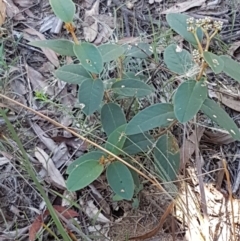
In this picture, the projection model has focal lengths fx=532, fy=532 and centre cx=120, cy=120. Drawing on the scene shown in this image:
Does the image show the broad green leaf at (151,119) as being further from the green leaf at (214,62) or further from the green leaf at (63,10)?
the green leaf at (63,10)

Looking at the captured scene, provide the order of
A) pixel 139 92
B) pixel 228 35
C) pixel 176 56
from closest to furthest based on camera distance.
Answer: pixel 176 56
pixel 139 92
pixel 228 35

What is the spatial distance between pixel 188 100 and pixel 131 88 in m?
0.27

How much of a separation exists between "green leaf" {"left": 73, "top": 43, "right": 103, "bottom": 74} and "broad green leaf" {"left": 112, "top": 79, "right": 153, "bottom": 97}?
0.46ft

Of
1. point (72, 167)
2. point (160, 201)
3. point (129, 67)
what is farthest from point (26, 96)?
point (160, 201)

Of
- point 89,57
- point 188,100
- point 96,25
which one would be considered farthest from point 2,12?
point 188,100

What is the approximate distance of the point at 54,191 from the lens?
1.56 metres

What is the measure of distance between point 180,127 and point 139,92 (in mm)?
250

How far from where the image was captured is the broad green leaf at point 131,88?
1.49 meters

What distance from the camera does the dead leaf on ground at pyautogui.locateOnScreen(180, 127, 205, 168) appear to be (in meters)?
1.61

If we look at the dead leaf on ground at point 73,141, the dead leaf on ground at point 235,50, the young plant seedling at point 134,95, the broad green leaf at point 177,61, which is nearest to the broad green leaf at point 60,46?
the young plant seedling at point 134,95

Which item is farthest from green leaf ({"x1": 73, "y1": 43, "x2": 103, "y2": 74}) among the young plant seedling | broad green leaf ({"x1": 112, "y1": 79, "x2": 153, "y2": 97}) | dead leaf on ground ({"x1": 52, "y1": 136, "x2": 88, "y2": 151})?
dead leaf on ground ({"x1": 52, "y1": 136, "x2": 88, "y2": 151})

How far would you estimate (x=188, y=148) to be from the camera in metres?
1.64

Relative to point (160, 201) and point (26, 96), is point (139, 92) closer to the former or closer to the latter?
point (160, 201)

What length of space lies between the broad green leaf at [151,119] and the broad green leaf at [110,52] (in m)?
0.19
